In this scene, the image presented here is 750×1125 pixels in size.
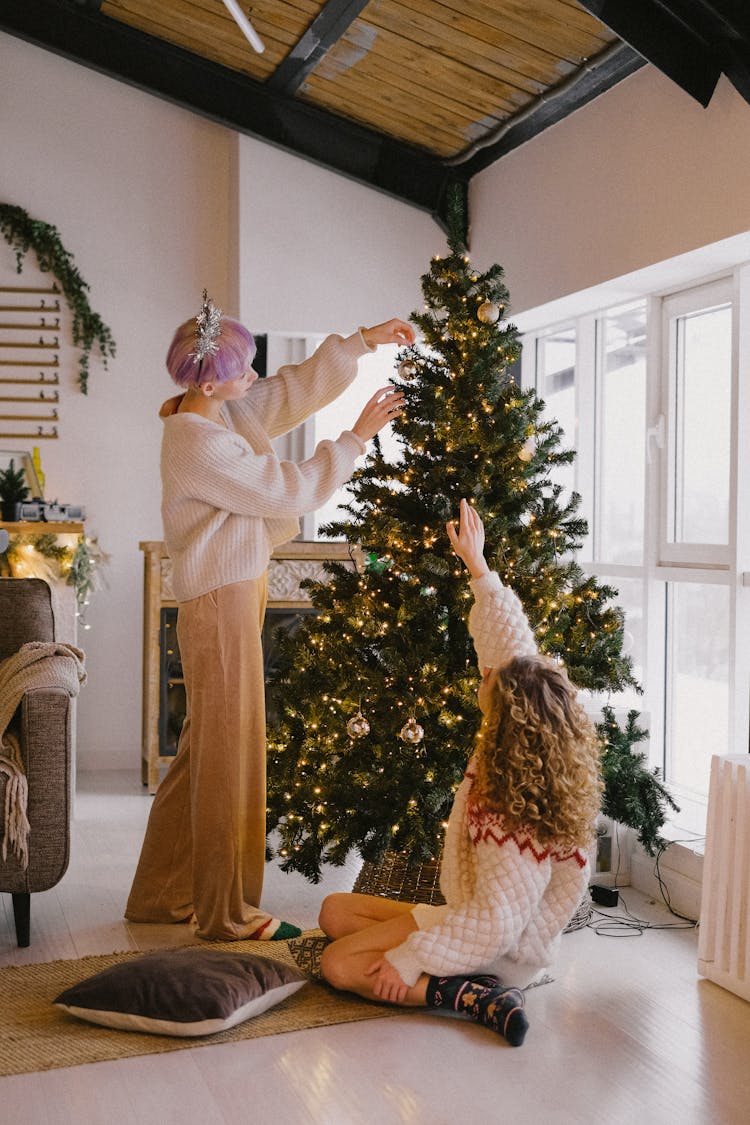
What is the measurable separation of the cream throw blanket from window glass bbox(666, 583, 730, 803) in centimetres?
204

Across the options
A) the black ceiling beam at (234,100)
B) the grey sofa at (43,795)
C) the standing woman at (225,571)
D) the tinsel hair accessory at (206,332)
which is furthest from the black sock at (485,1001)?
the black ceiling beam at (234,100)

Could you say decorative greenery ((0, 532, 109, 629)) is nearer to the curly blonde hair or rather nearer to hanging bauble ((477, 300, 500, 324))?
hanging bauble ((477, 300, 500, 324))

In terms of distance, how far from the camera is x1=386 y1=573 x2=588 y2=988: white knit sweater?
2.40 m

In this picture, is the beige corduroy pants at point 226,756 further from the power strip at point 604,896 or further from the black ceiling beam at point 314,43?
the black ceiling beam at point 314,43

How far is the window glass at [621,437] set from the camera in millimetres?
4309

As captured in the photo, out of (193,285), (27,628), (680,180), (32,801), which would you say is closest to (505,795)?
(32,801)

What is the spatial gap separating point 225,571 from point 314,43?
254 centimetres

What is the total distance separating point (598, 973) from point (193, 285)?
12.6 feet

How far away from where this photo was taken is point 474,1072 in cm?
224

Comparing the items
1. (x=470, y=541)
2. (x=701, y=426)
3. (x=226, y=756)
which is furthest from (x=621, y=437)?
(x=226, y=756)

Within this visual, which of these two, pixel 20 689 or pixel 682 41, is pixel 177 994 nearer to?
pixel 20 689

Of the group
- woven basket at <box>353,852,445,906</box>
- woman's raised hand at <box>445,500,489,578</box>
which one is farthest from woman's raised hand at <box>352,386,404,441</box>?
woven basket at <box>353,852,445,906</box>

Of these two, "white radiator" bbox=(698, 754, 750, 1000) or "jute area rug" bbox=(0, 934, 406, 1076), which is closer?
"jute area rug" bbox=(0, 934, 406, 1076)

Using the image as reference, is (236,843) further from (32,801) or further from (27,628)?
(27,628)
